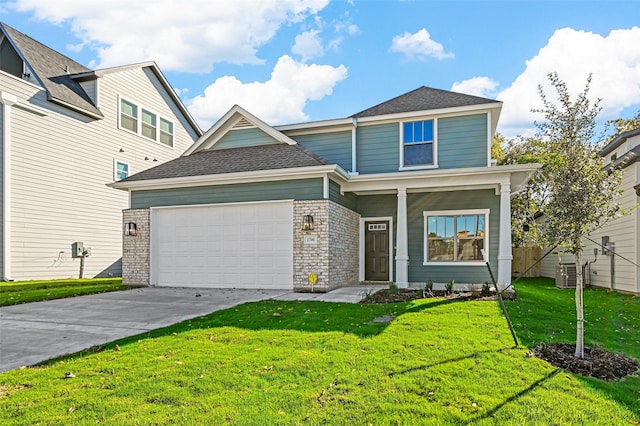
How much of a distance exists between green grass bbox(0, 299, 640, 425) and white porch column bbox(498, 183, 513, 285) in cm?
473

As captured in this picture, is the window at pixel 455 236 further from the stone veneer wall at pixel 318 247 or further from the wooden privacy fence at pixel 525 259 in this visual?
the wooden privacy fence at pixel 525 259

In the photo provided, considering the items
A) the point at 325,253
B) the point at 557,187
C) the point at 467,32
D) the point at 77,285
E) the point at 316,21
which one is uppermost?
the point at 316,21

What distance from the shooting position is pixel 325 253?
1023cm

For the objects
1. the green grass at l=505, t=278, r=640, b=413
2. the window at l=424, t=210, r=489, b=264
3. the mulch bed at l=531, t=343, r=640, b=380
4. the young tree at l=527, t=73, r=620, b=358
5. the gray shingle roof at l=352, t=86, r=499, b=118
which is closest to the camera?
the green grass at l=505, t=278, r=640, b=413

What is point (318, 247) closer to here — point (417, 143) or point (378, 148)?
point (378, 148)

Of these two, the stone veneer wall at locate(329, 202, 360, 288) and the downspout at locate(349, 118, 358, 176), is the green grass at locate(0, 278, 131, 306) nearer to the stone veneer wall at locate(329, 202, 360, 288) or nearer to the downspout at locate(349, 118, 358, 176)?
the stone veneer wall at locate(329, 202, 360, 288)

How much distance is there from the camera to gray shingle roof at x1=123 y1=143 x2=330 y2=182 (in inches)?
431

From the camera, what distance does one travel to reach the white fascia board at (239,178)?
10312 mm

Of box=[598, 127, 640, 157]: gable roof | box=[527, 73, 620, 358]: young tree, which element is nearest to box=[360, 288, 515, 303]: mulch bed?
box=[527, 73, 620, 358]: young tree

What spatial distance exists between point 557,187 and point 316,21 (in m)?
9.50

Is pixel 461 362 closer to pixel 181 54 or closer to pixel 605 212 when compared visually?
pixel 605 212

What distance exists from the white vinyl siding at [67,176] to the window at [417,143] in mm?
11898

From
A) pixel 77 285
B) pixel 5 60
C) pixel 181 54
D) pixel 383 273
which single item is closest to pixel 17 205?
pixel 77 285

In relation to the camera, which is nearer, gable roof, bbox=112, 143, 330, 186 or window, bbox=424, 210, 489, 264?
gable roof, bbox=112, 143, 330, 186
